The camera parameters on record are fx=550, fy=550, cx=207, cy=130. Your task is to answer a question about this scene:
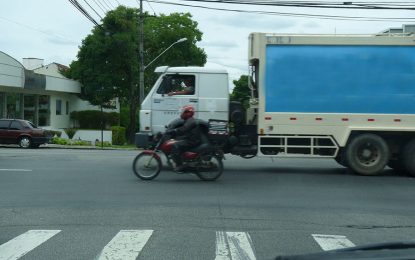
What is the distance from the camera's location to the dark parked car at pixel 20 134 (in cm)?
2892

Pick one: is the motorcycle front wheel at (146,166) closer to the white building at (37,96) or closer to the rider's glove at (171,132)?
the rider's glove at (171,132)

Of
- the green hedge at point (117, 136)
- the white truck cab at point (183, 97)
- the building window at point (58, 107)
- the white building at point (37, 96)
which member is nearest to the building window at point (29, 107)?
the white building at point (37, 96)

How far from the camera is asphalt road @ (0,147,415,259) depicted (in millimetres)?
6766

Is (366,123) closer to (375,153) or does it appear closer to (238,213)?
(375,153)

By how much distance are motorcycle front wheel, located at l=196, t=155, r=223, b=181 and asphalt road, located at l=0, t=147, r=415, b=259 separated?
236 mm

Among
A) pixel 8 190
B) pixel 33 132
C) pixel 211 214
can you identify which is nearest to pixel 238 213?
pixel 211 214

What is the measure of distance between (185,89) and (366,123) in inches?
191

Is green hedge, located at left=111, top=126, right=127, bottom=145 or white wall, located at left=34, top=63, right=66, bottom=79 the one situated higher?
white wall, located at left=34, top=63, right=66, bottom=79

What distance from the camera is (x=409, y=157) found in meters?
14.2

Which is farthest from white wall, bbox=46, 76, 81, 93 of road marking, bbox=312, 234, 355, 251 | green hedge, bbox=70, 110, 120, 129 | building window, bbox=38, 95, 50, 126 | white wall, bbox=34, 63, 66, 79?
road marking, bbox=312, 234, 355, 251

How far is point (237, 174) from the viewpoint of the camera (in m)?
14.5

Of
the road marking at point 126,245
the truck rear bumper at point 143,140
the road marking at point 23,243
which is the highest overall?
the truck rear bumper at point 143,140

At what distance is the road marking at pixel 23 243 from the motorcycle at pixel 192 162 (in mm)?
5431

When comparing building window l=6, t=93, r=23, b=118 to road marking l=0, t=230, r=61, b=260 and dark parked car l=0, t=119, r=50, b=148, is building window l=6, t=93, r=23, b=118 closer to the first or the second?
dark parked car l=0, t=119, r=50, b=148
